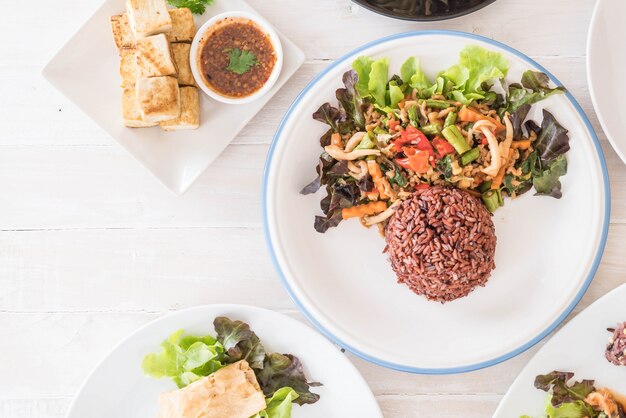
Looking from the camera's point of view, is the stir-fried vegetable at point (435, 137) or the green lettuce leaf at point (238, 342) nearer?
the stir-fried vegetable at point (435, 137)

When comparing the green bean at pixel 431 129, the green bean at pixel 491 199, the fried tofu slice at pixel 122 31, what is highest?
the green bean at pixel 431 129

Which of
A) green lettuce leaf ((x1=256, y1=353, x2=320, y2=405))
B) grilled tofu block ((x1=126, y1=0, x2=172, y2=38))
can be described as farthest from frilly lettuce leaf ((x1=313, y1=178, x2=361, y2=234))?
grilled tofu block ((x1=126, y1=0, x2=172, y2=38))

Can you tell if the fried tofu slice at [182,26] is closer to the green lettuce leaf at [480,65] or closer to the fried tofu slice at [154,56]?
the fried tofu slice at [154,56]

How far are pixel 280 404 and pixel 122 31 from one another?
1583mm

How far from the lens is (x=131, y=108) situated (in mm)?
2656

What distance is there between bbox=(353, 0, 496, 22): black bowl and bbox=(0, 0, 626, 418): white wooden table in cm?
14

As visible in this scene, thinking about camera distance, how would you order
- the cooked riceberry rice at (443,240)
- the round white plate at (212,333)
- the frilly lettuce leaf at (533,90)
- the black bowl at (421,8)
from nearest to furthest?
→ the cooked riceberry rice at (443,240), the frilly lettuce leaf at (533,90), the black bowl at (421,8), the round white plate at (212,333)

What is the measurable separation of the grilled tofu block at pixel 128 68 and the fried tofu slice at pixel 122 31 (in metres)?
0.02

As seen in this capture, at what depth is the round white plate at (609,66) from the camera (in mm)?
2627

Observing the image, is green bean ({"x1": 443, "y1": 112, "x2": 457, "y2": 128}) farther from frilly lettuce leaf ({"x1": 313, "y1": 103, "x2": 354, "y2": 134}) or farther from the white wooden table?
the white wooden table

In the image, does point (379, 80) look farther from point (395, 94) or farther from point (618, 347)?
point (618, 347)

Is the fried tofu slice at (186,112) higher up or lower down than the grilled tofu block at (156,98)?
lower down

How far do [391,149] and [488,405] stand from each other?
3.97 feet

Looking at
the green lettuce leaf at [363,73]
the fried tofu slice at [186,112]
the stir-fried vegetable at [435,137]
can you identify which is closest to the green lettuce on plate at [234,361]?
the stir-fried vegetable at [435,137]
